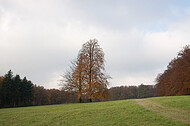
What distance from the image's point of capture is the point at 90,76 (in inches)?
1001

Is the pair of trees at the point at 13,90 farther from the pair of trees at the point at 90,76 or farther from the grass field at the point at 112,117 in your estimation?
the grass field at the point at 112,117

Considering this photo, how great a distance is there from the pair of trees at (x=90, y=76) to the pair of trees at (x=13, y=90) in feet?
103

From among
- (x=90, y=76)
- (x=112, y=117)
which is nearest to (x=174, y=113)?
(x=112, y=117)

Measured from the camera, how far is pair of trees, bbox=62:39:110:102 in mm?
24688

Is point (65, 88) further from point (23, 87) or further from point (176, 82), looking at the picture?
point (23, 87)

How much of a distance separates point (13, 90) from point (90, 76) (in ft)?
121

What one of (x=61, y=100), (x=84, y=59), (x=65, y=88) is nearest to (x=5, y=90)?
(x=65, y=88)

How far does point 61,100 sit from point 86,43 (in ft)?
216

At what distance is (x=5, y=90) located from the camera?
45344 millimetres

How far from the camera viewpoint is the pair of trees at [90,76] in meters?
24.7

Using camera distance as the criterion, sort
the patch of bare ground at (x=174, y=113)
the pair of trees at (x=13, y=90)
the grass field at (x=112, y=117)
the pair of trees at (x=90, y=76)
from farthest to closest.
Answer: the pair of trees at (x=13, y=90)
the pair of trees at (x=90, y=76)
the patch of bare ground at (x=174, y=113)
the grass field at (x=112, y=117)

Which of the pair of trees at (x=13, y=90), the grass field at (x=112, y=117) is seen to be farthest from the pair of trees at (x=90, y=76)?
the pair of trees at (x=13, y=90)

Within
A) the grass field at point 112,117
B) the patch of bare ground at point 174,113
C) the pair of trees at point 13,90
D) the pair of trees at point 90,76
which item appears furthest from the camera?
the pair of trees at point 13,90

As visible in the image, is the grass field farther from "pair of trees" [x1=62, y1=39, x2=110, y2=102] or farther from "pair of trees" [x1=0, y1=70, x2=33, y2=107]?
"pair of trees" [x1=0, y1=70, x2=33, y2=107]
